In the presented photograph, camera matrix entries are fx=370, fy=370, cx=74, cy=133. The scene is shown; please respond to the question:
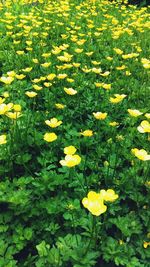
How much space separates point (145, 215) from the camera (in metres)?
2.16

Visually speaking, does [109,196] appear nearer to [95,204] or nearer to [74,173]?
[95,204]

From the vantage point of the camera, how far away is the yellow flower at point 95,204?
166 centimetres

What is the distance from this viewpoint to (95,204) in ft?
5.67

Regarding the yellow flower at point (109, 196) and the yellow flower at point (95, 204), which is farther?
the yellow flower at point (109, 196)

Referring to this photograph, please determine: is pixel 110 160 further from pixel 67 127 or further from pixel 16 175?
pixel 16 175

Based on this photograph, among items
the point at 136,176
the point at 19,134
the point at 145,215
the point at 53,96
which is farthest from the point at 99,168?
the point at 53,96

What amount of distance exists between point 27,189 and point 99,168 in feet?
1.65

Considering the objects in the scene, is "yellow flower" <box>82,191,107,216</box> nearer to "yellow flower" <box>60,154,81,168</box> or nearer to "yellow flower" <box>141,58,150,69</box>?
"yellow flower" <box>60,154,81,168</box>

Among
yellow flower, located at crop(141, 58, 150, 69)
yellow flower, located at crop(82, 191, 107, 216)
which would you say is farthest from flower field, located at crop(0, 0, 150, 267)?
yellow flower, located at crop(141, 58, 150, 69)

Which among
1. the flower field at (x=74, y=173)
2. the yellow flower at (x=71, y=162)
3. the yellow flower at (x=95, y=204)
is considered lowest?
the flower field at (x=74, y=173)

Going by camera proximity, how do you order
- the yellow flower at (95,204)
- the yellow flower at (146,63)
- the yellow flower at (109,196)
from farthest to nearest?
the yellow flower at (146,63) → the yellow flower at (109,196) → the yellow flower at (95,204)

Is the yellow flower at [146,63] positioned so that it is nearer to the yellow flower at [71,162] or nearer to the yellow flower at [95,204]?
the yellow flower at [71,162]

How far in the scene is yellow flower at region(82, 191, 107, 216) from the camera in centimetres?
166

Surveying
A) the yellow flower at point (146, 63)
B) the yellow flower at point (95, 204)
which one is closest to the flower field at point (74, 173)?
the yellow flower at point (95, 204)
